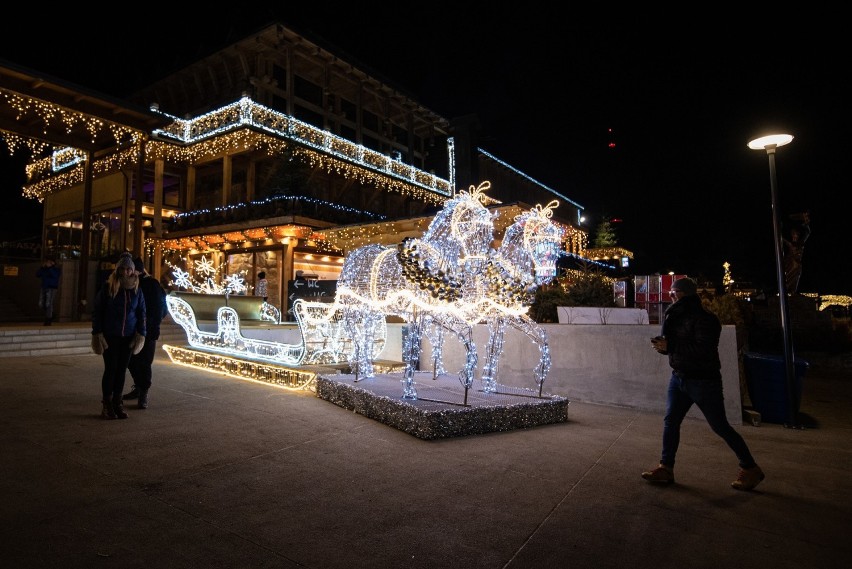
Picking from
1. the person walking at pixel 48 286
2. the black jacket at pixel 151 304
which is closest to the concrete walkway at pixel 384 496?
the black jacket at pixel 151 304

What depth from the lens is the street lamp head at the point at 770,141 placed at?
6336 mm

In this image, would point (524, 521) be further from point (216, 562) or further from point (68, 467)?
point (68, 467)

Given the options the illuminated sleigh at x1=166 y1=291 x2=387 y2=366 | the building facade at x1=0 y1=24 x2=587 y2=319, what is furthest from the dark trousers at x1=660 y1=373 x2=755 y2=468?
the building facade at x1=0 y1=24 x2=587 y2=319

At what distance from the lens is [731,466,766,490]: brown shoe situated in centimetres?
369

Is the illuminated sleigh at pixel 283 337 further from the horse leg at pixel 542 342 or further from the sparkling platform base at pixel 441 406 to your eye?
the horse leg at pixel 542 342

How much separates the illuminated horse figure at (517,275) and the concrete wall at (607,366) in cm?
142

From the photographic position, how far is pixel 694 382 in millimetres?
3766

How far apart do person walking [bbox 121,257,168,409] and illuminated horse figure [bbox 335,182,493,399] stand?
2.53 m

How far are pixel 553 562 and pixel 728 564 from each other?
967 mm

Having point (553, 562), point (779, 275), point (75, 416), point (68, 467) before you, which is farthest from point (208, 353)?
point (779, 275)

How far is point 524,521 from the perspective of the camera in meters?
3.04

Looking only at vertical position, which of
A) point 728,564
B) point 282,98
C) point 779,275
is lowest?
point 728,564

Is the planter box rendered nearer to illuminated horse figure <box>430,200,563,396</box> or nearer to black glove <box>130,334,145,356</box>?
illuminated horse figure <box>430,200,563,396</box>

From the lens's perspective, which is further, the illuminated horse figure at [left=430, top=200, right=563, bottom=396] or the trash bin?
the trash bin
